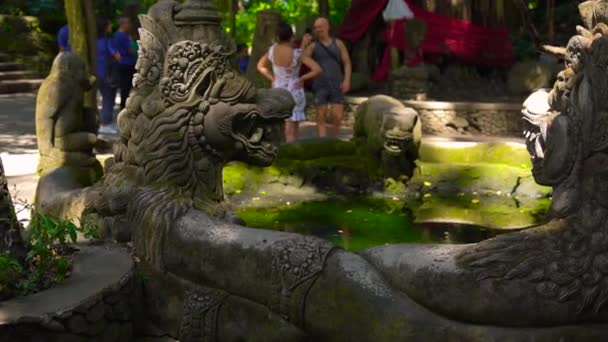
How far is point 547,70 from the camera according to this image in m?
15.6

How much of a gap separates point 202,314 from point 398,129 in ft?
14.6

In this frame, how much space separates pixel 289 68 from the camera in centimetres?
997

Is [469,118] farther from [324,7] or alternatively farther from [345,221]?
[345,221]

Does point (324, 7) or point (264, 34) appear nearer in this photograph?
point (264, 34)

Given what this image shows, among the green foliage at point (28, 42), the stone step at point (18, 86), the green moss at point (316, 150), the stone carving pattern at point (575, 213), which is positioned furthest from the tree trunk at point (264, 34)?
the stone carving pattern at point (575, 213)

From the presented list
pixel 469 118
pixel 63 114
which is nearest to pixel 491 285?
pixel 63 114

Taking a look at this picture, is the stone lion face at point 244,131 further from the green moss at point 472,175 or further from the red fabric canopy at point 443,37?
the red fabric canopy at point 443,37

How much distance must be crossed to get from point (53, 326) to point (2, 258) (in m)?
0.40

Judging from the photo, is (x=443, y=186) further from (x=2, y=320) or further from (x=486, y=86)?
(x=486, y=86)

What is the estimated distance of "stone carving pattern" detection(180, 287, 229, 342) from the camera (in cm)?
391

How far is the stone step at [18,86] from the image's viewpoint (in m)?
19.3

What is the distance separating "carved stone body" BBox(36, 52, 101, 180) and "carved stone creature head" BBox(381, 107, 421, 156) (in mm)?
2849

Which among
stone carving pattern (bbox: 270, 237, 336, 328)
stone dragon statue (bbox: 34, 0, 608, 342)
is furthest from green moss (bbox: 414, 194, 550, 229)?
stone carving pattern (bbox: 270, 237, 336, 328)

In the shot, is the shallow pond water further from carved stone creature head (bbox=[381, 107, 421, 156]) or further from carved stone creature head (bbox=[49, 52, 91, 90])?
carved stone creature head (bbox=[49, 52, 91, 90])
